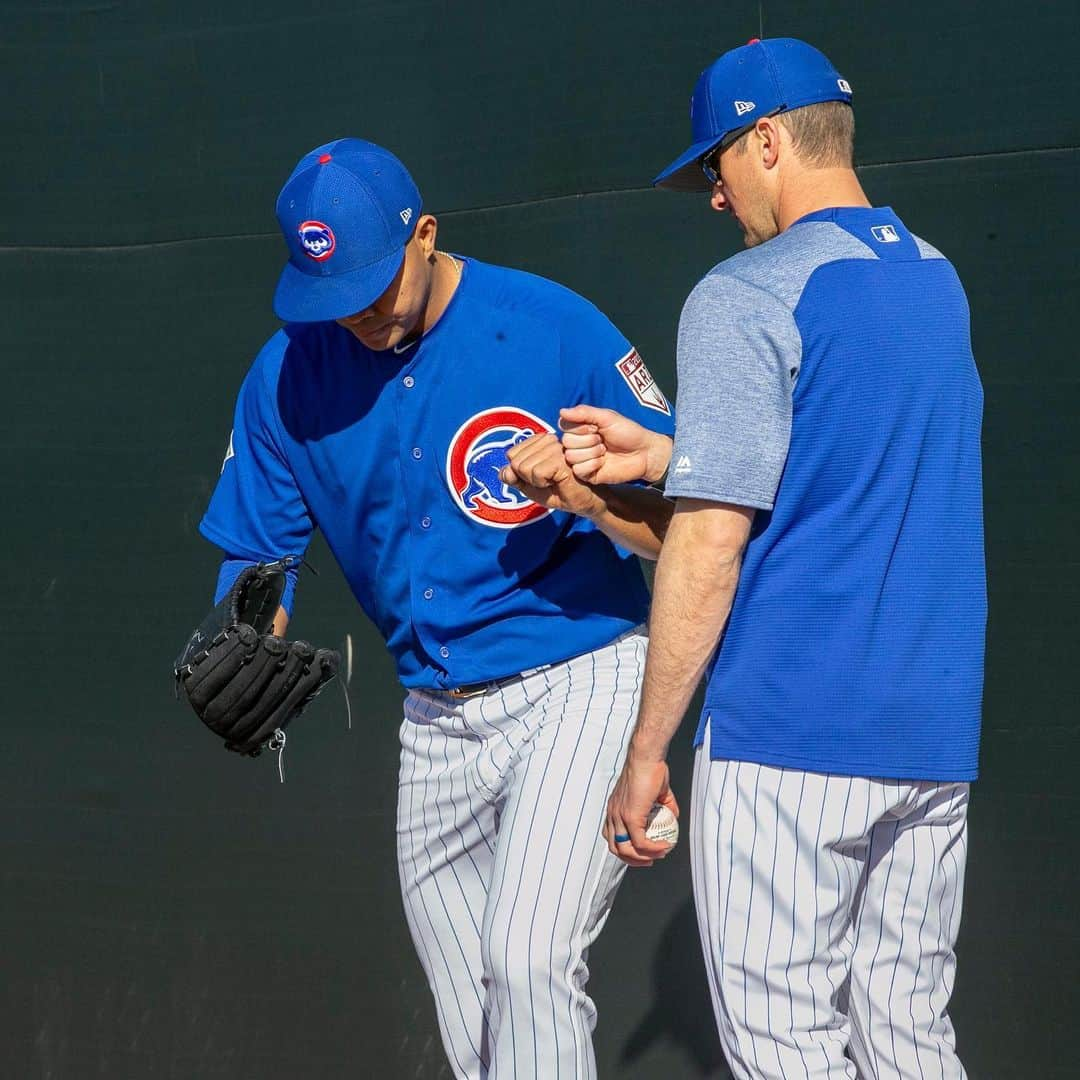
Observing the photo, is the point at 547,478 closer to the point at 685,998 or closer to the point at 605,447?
the point at 605,447

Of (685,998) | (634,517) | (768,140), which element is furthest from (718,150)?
(685,998)

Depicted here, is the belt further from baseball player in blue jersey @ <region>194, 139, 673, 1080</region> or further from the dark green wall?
the dark green wall

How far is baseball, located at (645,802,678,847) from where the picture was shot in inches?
79.7

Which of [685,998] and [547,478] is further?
[685,998]

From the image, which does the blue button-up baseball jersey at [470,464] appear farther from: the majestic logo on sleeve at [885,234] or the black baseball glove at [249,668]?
the majestic logo on sleeve at [885,234]

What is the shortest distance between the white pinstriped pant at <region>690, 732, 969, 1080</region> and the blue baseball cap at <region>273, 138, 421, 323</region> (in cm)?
84

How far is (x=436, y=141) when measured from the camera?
313 centimetres

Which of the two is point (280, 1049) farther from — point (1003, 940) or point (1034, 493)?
point (1034, 493)

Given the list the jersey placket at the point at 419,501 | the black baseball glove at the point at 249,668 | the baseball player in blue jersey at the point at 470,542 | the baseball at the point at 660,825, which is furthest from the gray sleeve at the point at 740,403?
the black baseball glove at the point at 249,668

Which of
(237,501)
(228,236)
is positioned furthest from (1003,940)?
(228,236)

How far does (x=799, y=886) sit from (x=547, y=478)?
2.06 feet

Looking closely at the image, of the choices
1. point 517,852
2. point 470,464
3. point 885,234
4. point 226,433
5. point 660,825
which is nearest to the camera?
point 885,234

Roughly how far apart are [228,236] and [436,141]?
0.52m

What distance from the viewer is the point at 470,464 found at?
2.32 m
